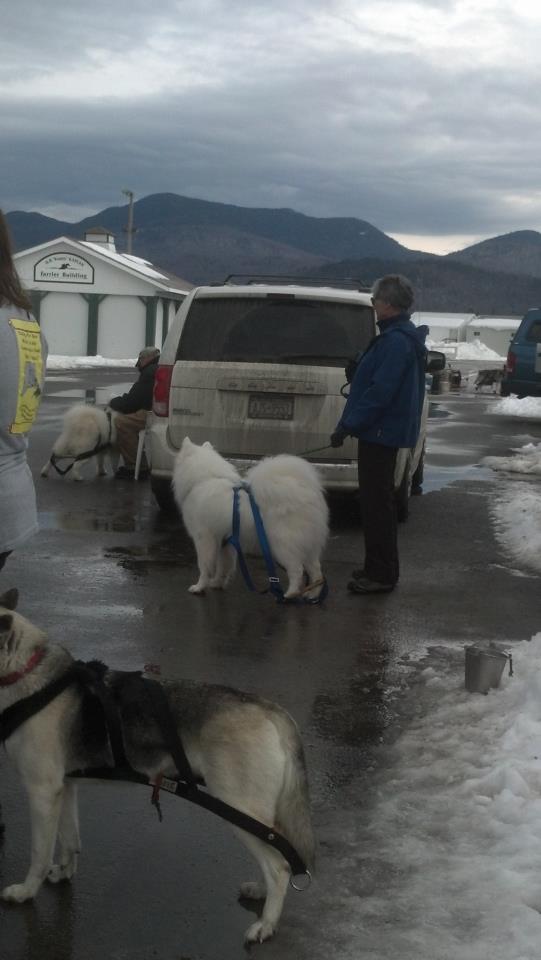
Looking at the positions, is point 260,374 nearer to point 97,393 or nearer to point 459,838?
point 459,838

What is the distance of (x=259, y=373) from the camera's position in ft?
30.9

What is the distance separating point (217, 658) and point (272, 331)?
159 inches

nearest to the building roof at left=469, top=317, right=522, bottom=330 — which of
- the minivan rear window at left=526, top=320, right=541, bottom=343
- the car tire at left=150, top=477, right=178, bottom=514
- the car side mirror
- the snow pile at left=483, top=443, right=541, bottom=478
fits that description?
the minivan rear window at left=526, top=320, right=541, bottom=343

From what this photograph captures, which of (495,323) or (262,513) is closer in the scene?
(262,513)

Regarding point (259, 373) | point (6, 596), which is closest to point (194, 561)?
point (259, 373)

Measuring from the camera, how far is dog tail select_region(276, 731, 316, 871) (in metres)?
3.46

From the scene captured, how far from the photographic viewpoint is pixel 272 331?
31.7 ft

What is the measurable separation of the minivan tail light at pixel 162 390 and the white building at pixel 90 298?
43644mm

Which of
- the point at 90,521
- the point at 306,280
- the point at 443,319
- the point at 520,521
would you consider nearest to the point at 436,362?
the point at 306,280

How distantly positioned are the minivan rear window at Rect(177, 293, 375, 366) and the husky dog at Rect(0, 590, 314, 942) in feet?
20.2

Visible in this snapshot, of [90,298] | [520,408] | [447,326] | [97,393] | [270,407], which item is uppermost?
[90,298]

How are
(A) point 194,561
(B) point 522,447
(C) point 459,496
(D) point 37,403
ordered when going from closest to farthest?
(D) point 37,403
(A) point 194,561
(C) point 459,496
(B) point 522,447

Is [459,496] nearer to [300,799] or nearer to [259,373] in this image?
[259,373]

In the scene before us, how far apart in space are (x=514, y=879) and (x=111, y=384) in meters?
29.3
